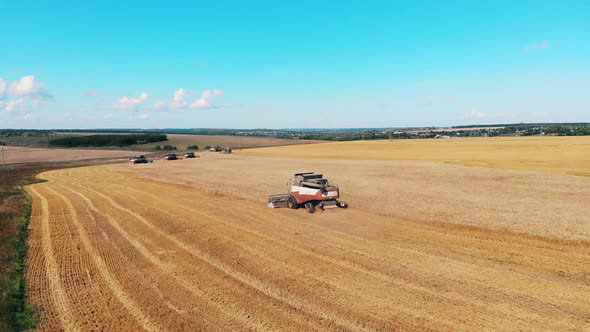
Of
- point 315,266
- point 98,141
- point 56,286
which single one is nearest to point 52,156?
point 98,141

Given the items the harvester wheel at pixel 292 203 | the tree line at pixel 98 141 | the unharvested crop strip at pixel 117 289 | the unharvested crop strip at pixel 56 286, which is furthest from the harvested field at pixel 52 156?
the unharvested crop strip at pixel 117 289

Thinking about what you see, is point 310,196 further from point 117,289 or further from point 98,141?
point 98,141

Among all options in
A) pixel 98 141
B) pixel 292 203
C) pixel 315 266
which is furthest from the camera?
pixel 98 141

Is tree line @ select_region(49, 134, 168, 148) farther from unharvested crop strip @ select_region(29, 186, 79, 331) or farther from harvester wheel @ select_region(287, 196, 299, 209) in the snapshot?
unharvested crop strip @ select_region(29, 186, 79, 331)

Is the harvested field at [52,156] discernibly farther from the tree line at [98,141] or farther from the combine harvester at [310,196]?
the combine harvester at [310,196]

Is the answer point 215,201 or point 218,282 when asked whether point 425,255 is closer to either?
point 218,282
